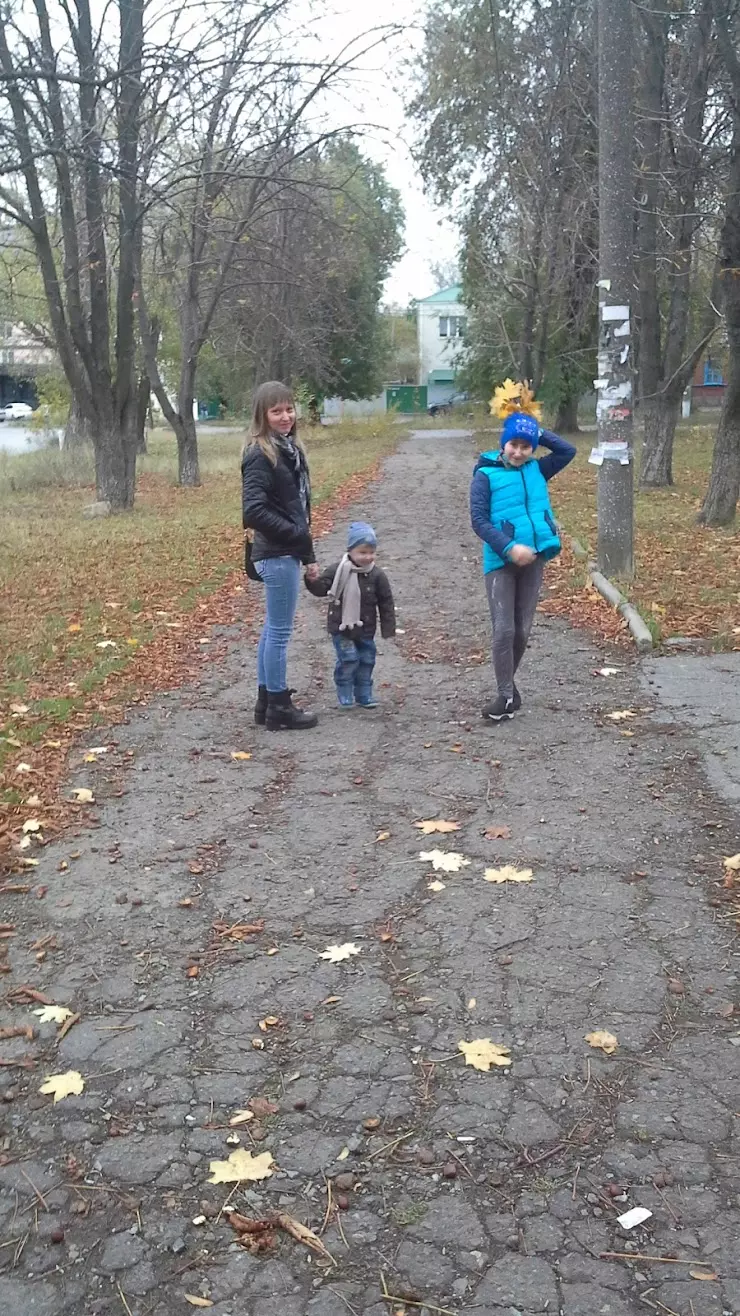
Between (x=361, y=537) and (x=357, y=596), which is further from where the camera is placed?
(x=357, y=596)

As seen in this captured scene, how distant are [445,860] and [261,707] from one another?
88.8 inches

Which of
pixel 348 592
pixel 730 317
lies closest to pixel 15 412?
pixel 730 317

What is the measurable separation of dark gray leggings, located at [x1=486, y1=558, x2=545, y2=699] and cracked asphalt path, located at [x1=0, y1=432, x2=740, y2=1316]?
457mm

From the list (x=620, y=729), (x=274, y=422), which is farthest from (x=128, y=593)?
(x=620, y=729)

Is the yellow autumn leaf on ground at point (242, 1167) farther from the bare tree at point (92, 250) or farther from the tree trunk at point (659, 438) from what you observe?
the tree trunk at point (659, 438)

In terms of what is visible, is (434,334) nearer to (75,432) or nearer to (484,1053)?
(75,432)

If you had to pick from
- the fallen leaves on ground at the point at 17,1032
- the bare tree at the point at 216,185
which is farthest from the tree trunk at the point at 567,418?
the fallen leaves on ground at the point at 17,1032

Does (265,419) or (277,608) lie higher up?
(265,419)

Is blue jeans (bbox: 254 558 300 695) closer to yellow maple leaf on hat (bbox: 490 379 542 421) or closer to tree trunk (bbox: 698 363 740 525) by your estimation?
yellow maple leaf on hat (bbox: 490 379 542 421)

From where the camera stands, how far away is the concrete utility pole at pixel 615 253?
9398mm

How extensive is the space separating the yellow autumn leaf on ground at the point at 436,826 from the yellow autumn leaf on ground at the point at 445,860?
229 mm

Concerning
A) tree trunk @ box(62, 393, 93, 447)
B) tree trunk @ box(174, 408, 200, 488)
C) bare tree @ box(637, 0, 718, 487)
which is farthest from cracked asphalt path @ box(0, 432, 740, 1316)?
tree trunk @ box(62, 393, 93, 447)

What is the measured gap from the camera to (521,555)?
625cm

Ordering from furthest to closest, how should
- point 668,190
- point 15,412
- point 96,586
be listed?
point 15,412 < point 668,190 < point 96,586
